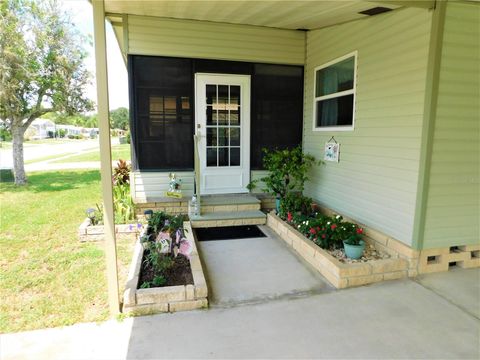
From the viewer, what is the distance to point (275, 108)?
5.22 meters

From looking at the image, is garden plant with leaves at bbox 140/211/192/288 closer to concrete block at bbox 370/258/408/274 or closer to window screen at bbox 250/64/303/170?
concrete block at bbox 370/258/408/274

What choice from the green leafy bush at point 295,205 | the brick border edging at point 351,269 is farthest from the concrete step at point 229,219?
the brick border edging at point 351,269

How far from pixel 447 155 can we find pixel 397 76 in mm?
927

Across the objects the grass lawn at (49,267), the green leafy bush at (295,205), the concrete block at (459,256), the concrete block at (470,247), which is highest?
the green leafy bush at (295,205)

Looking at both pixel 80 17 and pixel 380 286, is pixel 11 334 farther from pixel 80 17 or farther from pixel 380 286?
pixel 80 17

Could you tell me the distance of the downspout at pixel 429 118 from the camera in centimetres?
273

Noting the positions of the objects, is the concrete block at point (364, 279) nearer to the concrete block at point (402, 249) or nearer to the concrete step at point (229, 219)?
the concrete block at point (402, 249)

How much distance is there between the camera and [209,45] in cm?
477

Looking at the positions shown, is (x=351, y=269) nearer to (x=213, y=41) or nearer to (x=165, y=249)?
(x=165, y=249)

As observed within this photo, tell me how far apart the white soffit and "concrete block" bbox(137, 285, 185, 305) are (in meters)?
3.17

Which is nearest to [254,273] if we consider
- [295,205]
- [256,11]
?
[295,205]

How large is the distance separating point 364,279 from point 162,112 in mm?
3600

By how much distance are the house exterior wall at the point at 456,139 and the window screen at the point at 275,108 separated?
2647 millimetres

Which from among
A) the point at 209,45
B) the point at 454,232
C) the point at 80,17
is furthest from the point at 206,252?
the point at 80,17
